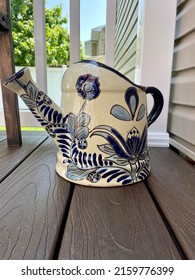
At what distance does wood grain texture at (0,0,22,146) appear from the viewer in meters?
0.79

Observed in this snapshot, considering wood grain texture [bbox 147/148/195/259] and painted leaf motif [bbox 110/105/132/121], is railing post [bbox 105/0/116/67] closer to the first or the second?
wood grain texture [bbox 147/148/195/259]

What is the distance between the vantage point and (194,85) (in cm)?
79

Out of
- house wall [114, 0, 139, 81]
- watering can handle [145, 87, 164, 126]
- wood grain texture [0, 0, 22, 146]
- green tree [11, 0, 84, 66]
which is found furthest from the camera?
green tree [11, 0, 84, 66]

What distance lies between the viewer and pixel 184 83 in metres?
0.88

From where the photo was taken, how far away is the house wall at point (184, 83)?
822mm

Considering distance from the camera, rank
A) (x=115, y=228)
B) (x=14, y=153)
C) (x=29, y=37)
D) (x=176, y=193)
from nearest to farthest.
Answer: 1. (x=115, y=228)
2. (x=176, y=193)
3. (x=14, y=153)
4. (x=29, y=37)

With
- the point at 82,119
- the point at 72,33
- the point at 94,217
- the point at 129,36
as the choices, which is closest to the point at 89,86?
the point at 82,119

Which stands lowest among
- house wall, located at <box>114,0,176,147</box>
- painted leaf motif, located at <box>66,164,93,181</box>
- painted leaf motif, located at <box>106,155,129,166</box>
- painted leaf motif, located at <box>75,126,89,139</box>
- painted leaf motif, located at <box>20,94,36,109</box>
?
painted leaf motif, located at <box>66,164,93,181</box>

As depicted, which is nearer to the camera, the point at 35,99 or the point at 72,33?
the point at 35,99

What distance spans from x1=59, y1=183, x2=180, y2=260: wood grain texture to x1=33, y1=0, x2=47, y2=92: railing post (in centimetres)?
89

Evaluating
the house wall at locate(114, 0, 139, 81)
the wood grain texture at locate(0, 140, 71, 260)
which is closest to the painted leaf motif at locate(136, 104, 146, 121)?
the wood grain texture at locate(0, 140, 71, 260)

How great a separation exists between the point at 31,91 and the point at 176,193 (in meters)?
0.42

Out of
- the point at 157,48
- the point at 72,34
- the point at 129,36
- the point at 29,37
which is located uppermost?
the point at 29,37

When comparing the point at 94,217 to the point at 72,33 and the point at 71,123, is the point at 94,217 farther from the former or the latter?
the point at 72,33
